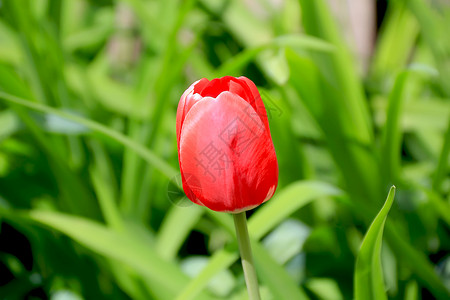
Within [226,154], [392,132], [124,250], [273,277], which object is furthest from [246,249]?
[392,132]

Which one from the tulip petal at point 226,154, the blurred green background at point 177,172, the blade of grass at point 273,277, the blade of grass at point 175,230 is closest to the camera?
the tulip petal at point 226,154

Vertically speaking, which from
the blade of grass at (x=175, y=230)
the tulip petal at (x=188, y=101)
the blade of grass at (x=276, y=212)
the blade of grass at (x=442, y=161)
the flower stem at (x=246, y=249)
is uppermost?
the tulip petal at (x=188, y=101)

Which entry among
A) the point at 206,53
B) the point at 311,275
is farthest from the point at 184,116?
the point at 206,53

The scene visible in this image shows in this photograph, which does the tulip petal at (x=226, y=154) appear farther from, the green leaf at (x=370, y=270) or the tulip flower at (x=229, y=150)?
the green leaf at (x=370, y=270)

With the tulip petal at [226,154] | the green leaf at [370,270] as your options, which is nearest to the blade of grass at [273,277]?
the green leaf at [370,270]

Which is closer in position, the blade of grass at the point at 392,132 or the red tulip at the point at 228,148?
the red tulip at the point at 228,148

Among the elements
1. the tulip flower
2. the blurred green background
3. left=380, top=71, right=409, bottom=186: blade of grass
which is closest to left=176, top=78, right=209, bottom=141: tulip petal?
A: the tulip flower

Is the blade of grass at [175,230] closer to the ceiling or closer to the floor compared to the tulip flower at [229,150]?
closer to the floor

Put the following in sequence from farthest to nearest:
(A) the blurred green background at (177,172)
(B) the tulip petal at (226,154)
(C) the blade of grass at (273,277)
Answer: (A) the blurred green background at (177,172) < (C) the blade of grass at (273,277) < (B) the tulip petal at (226,154)

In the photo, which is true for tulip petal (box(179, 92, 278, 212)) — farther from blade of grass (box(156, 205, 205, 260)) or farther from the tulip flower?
blade of grass (box(156, 205, 205, 260))
